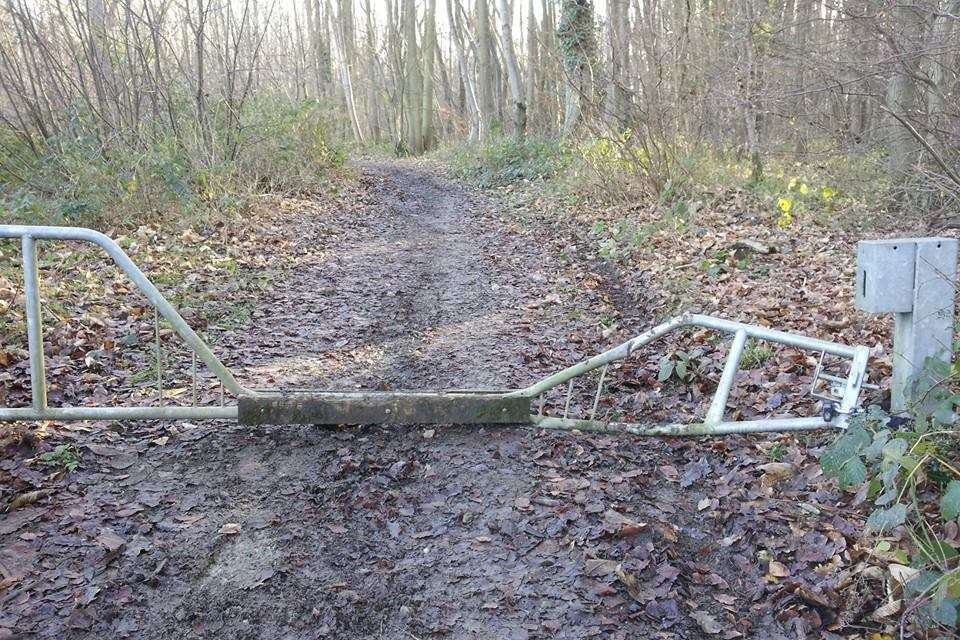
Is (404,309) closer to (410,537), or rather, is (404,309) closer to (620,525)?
(410,537)

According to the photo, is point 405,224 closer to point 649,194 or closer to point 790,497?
point 649,194

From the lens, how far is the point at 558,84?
1788 centimetres

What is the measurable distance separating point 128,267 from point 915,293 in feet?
14.4

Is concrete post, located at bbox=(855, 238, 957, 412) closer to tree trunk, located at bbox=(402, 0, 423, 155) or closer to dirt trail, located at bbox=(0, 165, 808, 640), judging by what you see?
dirt trail, located at bbox=(0, 165, 808, 640)

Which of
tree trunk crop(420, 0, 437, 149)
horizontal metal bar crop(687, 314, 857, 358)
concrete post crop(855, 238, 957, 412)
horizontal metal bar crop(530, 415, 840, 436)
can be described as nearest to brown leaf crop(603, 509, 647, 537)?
horizontal metal bar crop(530, 415, 840, 436)

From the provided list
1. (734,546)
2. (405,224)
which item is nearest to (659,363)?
(734,546)

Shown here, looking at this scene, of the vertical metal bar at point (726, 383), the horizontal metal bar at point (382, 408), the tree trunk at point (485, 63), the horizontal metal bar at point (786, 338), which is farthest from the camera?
the tree trunk at point (485, 63)

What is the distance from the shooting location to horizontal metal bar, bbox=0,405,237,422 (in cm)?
425

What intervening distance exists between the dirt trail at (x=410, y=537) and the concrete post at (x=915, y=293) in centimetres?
109

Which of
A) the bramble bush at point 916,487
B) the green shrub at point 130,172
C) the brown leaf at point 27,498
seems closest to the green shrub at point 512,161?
the green shrub at point 130,172

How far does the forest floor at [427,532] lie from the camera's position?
10.6 feet

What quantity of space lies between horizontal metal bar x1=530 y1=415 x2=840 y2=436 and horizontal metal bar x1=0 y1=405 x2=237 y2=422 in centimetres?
204

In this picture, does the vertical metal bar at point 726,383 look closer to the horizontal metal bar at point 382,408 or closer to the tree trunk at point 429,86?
the horizontal metal bar at point 382,408

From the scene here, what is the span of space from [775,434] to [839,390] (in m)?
0.72
